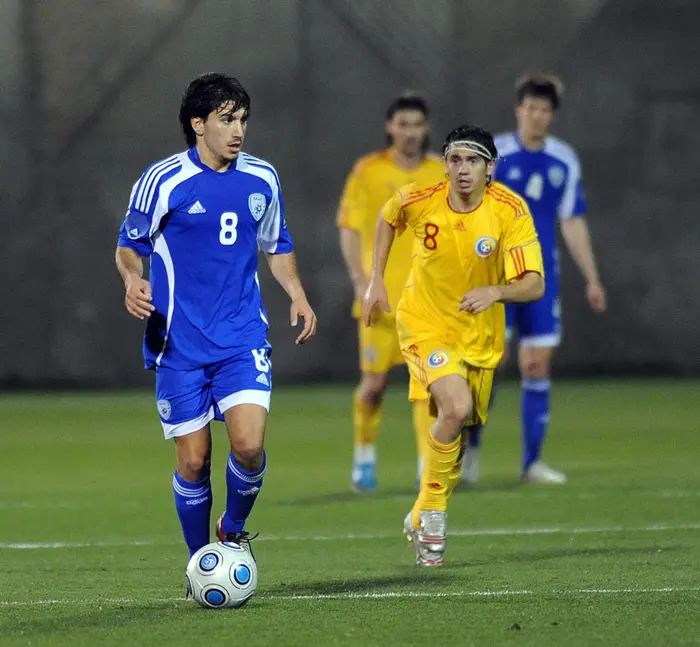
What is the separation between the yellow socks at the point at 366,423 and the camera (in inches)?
372

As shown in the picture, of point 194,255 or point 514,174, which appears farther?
point 514,174

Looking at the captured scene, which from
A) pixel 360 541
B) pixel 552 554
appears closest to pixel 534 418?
pixel 360 541

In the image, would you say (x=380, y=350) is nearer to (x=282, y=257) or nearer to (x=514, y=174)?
(x=514, y=174)

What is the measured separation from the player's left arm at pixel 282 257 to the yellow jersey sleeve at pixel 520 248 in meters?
1.01

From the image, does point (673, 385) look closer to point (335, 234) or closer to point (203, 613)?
point (335, 234)

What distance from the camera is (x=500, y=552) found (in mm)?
6938

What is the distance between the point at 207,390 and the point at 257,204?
0.70m

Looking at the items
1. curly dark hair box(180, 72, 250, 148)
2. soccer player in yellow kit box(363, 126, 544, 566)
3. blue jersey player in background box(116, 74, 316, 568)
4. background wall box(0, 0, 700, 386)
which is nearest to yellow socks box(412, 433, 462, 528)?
soccer player in yellow kit box(363, 126, 544, 566)

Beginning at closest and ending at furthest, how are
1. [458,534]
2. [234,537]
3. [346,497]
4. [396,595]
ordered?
[396,595], [234,537], [458,534], [346,497]

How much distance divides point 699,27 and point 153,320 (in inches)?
434

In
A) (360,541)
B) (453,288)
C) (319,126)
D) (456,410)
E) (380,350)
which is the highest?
(319,126)

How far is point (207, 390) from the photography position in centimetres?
582

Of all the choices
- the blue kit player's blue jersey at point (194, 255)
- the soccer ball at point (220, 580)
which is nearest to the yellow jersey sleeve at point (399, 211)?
the blue kit player's blue jersey at point (194, 255)

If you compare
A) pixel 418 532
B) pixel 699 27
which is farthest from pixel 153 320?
pixel 699 27
